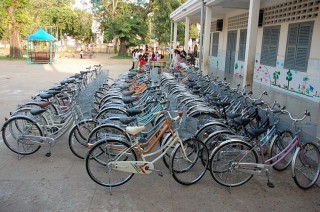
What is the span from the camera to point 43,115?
450cm

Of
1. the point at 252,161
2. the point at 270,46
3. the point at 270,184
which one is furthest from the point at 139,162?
the point at 270,46

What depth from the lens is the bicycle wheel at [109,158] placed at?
11.3ft

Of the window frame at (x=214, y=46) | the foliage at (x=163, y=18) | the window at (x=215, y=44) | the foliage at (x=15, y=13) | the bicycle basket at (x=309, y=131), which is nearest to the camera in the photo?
the bicycle basket at (x=309, y=131)

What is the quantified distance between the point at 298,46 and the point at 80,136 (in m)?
6.78

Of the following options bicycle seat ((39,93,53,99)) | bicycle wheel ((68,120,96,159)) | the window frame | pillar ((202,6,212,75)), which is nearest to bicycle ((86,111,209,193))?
bicycle wheel ((68,120,96,159))

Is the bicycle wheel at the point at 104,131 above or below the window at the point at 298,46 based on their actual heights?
below

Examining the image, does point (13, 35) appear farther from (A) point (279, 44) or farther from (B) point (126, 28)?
(A) point (279, 44)

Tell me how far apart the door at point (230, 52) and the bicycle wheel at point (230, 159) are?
1087 cm

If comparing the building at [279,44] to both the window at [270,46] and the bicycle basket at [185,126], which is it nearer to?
the window at [270,46]

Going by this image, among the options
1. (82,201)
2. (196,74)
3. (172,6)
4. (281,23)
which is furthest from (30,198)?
(172,6)

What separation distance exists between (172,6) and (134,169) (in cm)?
2331

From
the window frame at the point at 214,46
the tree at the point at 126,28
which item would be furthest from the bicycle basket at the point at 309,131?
the tree at the point at 126,28

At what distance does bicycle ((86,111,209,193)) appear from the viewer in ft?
11.2

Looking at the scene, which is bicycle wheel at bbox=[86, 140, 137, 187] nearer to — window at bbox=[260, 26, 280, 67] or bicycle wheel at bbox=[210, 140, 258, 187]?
bicycle wheel at bbox=[210, 140, 258, 187]
